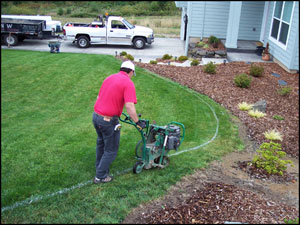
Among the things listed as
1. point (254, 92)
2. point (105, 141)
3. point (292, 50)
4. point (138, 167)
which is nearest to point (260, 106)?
point (254, 92)

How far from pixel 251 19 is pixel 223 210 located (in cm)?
1376

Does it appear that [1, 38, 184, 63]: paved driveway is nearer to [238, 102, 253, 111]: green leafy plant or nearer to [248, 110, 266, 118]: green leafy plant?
[238, 102, 253, 111]: green leafy plant

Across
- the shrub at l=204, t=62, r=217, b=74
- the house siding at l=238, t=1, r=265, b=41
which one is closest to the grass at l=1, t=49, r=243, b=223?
the shrub at l=204, t=62, r=217, b=74

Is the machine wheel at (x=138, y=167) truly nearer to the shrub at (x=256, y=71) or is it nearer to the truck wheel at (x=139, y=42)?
the shrub at (x=256, y=71)

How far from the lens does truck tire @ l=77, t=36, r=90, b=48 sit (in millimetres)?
17547

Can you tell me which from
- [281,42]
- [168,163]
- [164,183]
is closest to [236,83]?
[281,42]

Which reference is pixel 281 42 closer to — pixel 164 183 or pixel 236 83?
pixel 236 83

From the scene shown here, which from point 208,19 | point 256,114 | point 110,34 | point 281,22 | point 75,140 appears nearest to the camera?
point 75,140

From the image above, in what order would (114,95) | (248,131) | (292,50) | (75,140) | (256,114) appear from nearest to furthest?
1. (114,95)
2. (75,140)
3. (248,131)
4. (256,114)
5. (292,50)

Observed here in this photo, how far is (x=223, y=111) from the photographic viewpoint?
28.0 feet

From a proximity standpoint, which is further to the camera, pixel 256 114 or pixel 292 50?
pixel 292 50

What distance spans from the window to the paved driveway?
4743mm

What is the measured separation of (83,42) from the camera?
17.6m

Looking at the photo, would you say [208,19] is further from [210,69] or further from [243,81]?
[243,81]
